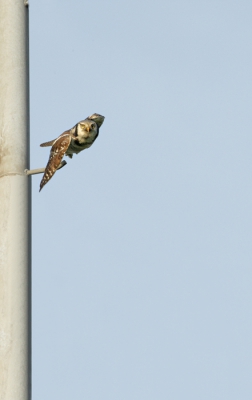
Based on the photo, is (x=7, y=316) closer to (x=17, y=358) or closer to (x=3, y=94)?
(x=17, y=358)

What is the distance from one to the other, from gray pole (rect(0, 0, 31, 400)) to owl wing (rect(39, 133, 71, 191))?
2.47ft

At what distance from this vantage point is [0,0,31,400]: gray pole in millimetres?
5781

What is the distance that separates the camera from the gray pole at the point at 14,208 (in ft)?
19.0

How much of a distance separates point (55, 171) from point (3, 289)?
6.73 ft

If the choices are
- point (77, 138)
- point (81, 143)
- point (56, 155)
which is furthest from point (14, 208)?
point (81, 143)

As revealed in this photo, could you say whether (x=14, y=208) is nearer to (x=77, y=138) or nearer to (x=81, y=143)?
(x=77, y=138)

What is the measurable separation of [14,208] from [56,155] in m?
2.23

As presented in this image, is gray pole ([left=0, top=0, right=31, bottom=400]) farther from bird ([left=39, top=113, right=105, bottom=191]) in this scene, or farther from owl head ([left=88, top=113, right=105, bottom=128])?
owl head ([left=88, top=113, right=105, bottom=128])

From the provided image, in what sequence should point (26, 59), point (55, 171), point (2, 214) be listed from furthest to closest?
point (55, 171) < point (26, 59) < point (2, 214)

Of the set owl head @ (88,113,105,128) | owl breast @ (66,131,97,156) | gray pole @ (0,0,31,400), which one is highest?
owl head @ (88,113,105,128)

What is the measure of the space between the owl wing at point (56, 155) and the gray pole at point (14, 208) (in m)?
0.75

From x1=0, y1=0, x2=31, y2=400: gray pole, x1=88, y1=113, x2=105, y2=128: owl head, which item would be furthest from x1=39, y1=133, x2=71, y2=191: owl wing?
x1=0, y1=0, x2=31, y2=400: gray pole

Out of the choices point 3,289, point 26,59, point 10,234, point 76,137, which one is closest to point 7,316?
point 3,289

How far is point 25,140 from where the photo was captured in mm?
6441
